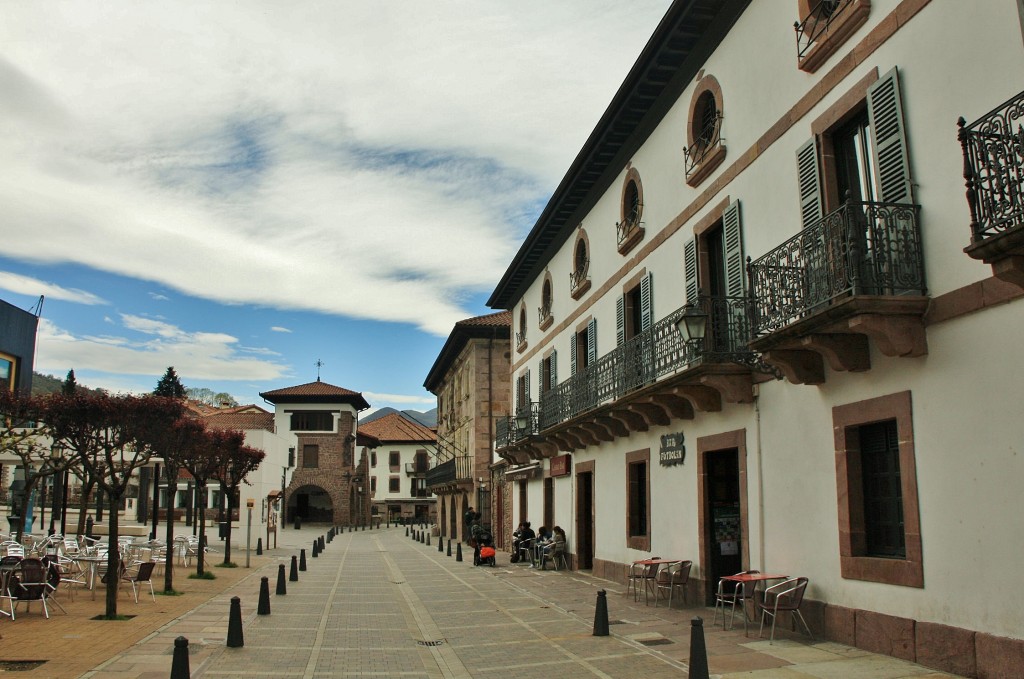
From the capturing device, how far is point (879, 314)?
342 inches

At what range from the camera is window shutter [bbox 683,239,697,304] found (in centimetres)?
1493

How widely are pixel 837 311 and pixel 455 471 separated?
36127 millimetres

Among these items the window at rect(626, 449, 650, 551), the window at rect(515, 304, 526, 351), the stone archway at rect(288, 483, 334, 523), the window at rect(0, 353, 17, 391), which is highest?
the window at rect(515, 304, 526, 351)

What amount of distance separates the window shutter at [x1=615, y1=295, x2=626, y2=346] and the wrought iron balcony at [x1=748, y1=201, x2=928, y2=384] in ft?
27.0

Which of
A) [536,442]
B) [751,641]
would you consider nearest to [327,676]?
[751,641]

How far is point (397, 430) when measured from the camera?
97812 mm

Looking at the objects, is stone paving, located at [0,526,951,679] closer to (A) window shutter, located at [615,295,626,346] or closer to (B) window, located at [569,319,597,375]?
(A) window shutter, located at [615,295,626,346]

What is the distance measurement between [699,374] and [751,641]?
157 inches

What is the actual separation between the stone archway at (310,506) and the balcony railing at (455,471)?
24503 mm

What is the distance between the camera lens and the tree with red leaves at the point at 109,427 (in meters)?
13.6

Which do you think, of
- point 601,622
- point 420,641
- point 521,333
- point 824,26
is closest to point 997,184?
point 824,26

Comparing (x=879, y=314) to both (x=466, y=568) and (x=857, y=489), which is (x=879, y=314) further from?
(x=466, y=568)

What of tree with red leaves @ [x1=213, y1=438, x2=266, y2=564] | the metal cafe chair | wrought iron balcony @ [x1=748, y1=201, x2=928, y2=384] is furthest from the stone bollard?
tree with red leaves @ [x1=213, y1=438, x2=266, y2=564]

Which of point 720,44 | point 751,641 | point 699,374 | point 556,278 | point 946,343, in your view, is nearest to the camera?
point 946,343
